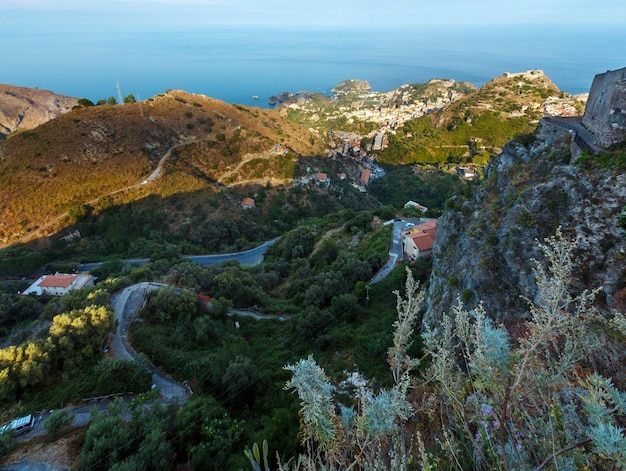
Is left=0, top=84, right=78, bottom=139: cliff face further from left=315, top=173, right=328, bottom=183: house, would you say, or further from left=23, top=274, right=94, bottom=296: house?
Answer: left=23, top=274, right=94, bottom=296: house

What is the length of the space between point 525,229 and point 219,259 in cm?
2799

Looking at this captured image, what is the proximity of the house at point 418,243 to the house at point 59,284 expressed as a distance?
22828mm

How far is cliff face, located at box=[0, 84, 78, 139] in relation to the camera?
9250 centimetres

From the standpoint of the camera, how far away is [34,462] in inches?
295

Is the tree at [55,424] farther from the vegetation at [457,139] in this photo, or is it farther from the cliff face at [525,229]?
the vegetation at [457,139]

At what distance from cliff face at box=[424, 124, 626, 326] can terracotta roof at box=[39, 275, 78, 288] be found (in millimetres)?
25388

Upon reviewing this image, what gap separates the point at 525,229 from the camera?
998cm

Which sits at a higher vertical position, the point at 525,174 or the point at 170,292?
the point at 525,174

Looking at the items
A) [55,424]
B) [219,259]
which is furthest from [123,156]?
[55,424]

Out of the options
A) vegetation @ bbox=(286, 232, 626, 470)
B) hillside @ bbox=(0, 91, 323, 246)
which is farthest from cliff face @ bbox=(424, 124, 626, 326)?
hillside @ bbox=(0, 91, 323, 246)

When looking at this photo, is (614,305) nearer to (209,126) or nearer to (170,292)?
(170,292)

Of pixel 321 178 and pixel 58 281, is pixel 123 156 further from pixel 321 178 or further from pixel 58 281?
pixel 321 178

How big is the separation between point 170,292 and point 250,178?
32.4m

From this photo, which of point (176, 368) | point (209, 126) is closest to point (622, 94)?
point (176, 368)
